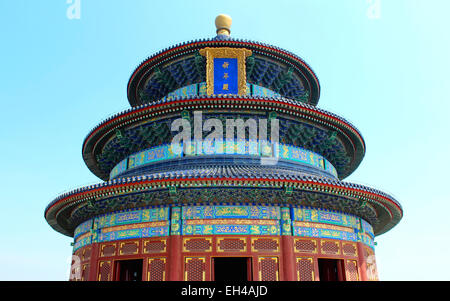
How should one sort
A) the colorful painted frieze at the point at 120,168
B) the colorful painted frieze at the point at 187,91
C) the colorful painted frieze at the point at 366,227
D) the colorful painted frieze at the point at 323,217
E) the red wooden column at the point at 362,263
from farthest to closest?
the colorful painted frieze at the point at 187,91, the colorful painted frieze at the point at 120,168, the colorful painted frieze at the point at 366,227, the red wooden column at the point at 362,263, the colorful painted frieze at the point at 323,217

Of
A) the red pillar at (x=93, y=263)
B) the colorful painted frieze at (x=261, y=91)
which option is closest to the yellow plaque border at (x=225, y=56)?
the colorful painted frieze at (x=261, y=91)

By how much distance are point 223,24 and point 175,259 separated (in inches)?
597

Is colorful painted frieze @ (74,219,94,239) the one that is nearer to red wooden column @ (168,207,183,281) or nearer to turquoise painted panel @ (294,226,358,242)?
red wooden column @ (168,207,183,281)

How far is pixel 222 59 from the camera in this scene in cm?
2011

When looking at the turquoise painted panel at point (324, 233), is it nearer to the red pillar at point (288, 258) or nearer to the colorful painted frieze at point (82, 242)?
the red pillar at point (288, 258)

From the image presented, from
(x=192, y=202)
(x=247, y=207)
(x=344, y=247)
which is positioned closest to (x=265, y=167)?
(x=247, y=207)

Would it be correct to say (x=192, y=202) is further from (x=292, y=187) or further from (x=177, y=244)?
(x=292, y=187)

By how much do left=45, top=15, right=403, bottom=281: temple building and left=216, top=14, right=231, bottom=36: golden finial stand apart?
10.1 feet

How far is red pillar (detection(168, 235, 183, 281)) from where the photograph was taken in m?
13.3

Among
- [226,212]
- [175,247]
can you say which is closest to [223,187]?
[226,212]

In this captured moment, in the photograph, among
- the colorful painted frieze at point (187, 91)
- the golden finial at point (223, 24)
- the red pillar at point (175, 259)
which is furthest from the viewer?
the golden finial at point (223, 24)

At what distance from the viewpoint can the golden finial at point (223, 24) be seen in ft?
75.6
